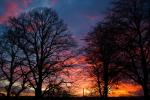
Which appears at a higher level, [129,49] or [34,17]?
[34,17]

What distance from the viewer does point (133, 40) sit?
29.6 m

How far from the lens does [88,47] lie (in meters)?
38.7

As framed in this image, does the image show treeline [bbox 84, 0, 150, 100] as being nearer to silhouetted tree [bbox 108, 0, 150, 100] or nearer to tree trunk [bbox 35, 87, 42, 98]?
silhouetted tree [bbox 108, 0, 150, 100]

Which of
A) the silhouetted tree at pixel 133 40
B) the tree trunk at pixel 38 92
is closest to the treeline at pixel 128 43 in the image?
the silhouetted tree at pixel 133 40

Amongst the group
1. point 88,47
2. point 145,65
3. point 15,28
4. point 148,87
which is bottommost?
point 148,87

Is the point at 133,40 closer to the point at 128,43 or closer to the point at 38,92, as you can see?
the point at 128,43

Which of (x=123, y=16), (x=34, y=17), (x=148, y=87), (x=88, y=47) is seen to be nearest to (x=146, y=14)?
(x=123, y=16)

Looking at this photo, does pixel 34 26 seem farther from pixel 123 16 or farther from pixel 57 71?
pixel 123 16

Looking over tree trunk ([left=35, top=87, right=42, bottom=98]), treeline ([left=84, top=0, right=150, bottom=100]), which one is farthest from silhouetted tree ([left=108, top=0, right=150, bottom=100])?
tree trunk ([left=35, top=87, right=42, bottom=98])

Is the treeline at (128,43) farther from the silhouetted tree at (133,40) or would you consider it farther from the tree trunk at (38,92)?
the tree trunk at (38,92)

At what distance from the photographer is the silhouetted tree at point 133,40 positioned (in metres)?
29.3

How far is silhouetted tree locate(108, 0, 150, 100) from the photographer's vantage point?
29309 millimetres

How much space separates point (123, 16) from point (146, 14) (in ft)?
9.26

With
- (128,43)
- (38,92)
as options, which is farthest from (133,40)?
(38,92)
